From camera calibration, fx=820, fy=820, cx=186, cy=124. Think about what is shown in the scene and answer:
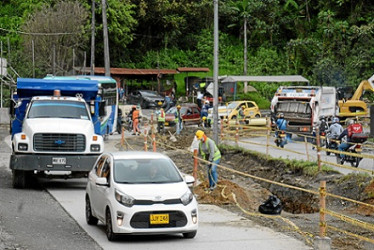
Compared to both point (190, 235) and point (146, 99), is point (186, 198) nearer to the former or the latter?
point (190, 235)

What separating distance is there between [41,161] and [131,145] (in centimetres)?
1773

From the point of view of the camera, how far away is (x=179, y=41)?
80.9m

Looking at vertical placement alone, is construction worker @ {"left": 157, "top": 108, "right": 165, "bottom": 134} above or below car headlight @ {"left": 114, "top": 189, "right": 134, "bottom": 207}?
below

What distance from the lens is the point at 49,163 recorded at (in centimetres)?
2172

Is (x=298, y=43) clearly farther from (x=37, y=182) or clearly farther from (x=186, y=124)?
(x=37, y=182)

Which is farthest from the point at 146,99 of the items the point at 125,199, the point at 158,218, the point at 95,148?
the point at 158,218

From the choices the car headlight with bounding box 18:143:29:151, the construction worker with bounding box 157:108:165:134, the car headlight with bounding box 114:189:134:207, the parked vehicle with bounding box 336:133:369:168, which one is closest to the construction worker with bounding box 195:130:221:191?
the car headlight with bounding box 18:143:29:151

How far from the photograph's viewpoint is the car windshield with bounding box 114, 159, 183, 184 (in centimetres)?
1469

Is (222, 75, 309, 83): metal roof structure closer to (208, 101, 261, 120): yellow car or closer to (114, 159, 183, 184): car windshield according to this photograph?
(208, 101, 261, 120): yellow car

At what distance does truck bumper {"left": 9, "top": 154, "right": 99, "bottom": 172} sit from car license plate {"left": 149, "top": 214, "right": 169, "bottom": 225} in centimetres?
831

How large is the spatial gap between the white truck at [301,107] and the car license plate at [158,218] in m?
28.6

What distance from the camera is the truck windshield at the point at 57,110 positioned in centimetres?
2278

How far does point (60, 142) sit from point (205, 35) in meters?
58.6

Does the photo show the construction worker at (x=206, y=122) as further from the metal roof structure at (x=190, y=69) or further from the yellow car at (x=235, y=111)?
the metal roof structure at (x=190, y=69)
